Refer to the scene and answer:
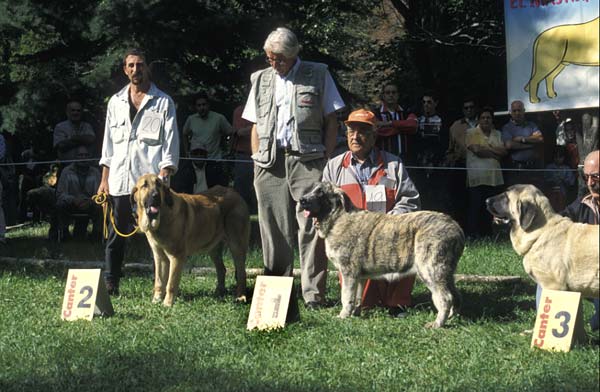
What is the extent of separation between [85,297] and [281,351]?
201cm

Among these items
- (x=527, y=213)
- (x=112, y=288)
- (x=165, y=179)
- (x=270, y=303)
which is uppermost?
(x=165, y=179)

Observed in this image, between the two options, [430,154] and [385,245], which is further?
[430,154]

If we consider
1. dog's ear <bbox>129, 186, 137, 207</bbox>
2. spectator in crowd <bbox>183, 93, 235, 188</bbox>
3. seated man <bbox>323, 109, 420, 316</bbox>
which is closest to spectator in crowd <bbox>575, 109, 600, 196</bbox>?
seated man <bbox>323, 109, 420, 316</bbox>

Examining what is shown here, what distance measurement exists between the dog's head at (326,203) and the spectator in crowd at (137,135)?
144 centimetres

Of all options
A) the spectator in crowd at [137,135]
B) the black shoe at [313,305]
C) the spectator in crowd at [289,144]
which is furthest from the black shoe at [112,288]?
the black shoe at [313,305]

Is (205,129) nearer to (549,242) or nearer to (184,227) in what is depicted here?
(184,227)

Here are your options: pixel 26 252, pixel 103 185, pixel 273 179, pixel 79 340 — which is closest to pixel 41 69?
pixel 26 252

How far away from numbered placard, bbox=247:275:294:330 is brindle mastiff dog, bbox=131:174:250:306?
53.0 inches

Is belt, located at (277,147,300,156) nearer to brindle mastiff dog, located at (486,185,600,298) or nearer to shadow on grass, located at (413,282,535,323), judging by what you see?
shadow on grass, located at (413,282,535,323)

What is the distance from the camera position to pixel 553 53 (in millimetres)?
10625

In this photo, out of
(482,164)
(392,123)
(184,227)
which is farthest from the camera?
(482,164)

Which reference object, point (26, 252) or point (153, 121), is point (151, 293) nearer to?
point (153, 121)

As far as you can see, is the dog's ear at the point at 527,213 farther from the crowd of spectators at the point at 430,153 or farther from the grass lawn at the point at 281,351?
the crowd of spectators at the point at 430,153

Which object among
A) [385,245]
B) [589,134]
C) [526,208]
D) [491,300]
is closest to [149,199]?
[385,245]
